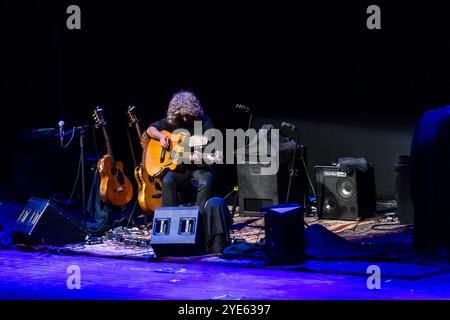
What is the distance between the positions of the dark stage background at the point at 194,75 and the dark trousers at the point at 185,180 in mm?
2442

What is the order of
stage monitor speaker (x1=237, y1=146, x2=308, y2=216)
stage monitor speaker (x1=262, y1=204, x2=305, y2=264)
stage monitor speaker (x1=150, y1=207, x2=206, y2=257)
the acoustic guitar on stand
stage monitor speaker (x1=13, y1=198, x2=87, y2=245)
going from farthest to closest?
stage monitor speaker (x1=237, y1=146, x2=308, y2=216) → the acoustic guitar on stand → stage monitor speaker (x1=13, y1=198, x2=87, y2=245) → stage monitor speaker (x1=150, y1=207, x2=206, y2=257) → stage monitor speaker (x1=262, y1=204, x2=305, y2=264)

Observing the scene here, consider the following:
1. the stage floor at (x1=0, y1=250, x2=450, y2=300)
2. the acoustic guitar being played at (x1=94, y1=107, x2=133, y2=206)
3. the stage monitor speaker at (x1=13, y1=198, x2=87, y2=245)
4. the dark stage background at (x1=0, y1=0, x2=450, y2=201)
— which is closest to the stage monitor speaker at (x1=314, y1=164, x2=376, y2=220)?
the dark stage background at (x1=0, y1=0, x2=450, y2=201)

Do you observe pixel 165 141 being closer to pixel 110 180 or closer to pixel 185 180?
pixel 185 180

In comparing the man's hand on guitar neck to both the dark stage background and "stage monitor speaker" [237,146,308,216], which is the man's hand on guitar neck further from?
the dark stage background

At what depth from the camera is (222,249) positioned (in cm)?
673

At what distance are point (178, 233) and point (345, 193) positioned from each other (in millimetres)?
2809

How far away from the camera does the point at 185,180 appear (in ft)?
25.8

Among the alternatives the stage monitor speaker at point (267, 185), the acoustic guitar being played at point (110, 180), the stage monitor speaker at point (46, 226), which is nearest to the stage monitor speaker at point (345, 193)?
the stage monitor speaker at point (267, 185)

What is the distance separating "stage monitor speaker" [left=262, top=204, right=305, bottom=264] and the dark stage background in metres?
3.79

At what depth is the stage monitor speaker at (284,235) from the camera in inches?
244

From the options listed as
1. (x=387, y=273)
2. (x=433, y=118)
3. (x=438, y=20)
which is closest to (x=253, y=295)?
(x=387, y=273)

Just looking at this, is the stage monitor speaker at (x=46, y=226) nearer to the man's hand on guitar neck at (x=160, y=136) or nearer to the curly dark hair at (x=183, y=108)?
the man's hand on guitar neck at (x=160, y=136)

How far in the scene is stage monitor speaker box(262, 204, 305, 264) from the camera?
621 cm
